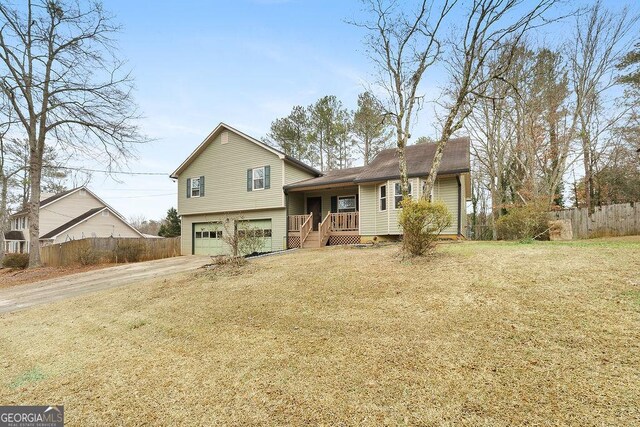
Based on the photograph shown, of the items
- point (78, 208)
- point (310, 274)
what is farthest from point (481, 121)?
point (78, 208)

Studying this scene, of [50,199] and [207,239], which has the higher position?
[50,199]

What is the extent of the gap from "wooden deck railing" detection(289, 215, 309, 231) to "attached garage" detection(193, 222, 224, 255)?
16.0 feet

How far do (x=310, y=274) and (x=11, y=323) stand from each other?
6462mm

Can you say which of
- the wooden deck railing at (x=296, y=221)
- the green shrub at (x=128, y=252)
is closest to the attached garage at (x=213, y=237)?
the wooden deck railing at (x=296, y=221)

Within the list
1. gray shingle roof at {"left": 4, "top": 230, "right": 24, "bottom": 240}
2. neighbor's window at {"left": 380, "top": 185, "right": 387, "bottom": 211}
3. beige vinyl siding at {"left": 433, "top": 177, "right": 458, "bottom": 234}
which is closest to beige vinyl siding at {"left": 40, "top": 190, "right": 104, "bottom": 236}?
gray shingle roof at {"left": 4, "top": 230, "right": 24, "bottom": 240}

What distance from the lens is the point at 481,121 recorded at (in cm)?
2097

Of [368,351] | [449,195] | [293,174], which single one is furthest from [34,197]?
[449,195]

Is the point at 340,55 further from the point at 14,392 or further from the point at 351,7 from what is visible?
the point at 14,392

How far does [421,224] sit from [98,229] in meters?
34.7

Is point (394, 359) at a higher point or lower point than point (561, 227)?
lower

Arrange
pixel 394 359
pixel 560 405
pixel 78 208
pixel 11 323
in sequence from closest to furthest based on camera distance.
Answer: pixel 560 405, pixel 394 359, pixel 11 323, pixel 78 208

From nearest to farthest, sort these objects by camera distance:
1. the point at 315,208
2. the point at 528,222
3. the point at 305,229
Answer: the point at 528,222 < the point at 305,229 < the point at 315,208

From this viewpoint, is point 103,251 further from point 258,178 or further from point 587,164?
point 587,164

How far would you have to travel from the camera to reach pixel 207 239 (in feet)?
64.6
